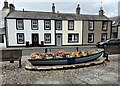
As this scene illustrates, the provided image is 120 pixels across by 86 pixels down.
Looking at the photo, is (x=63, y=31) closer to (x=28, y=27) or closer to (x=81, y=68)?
(x=28, y=27)

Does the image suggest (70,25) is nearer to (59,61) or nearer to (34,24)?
(34,24)

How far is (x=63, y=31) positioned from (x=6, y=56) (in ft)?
55.3

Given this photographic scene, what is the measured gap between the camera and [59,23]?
995 inches

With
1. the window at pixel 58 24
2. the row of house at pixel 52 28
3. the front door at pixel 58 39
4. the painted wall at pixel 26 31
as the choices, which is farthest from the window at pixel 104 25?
the painted wall at pixel 26 31

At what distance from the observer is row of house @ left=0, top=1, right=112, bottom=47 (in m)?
23.6

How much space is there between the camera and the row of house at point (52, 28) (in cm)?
2359

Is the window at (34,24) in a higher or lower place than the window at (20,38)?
higher

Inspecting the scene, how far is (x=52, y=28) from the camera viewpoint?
81.4 feet

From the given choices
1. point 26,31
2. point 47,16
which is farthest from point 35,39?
point 47,16

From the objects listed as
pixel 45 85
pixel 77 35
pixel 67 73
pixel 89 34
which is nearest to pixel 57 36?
pixel 77 35

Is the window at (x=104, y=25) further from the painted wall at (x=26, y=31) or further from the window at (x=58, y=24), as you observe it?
the painted wall at (x=26, y=31)

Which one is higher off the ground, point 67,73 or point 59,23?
point 59,23

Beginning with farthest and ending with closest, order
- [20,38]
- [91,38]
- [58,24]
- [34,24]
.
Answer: [91,38], [58,24], [34,24], [20,38]

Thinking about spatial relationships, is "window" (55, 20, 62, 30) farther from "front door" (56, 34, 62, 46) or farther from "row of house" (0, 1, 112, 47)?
Answer: "front door" (56, 34, 62, 46)
